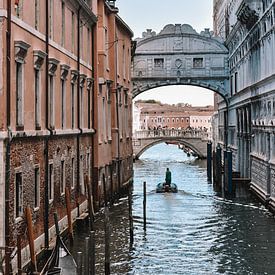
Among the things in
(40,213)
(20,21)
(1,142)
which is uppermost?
(20,21)

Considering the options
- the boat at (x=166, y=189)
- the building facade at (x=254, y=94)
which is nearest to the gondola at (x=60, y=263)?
the building facade at (x=254, y=94)

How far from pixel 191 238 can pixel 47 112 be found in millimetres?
4954

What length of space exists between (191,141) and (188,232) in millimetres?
31978

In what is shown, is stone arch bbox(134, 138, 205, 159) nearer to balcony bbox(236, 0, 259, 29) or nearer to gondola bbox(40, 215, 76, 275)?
A: balcony bbox(236, 0, 259, 29)

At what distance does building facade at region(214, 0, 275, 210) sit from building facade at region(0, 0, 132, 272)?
16.1ft

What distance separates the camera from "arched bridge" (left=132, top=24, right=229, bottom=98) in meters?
31.8

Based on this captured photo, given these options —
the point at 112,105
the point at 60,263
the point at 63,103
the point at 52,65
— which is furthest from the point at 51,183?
the point at 112,105

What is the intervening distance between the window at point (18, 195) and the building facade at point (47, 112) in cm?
2

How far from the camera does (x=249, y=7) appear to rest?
70.3 feet

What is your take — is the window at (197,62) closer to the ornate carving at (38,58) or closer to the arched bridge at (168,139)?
the arched bridge at (168,139)

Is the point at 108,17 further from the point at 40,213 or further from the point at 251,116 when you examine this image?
the point at 40,213

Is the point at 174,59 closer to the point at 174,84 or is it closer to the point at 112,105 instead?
the point at 174,84

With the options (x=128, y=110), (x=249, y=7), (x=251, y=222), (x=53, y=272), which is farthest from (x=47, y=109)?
(x=128, y=110)

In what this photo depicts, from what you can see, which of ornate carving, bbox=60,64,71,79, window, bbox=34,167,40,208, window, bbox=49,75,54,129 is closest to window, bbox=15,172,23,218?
window, bbox=34,167,40,208
